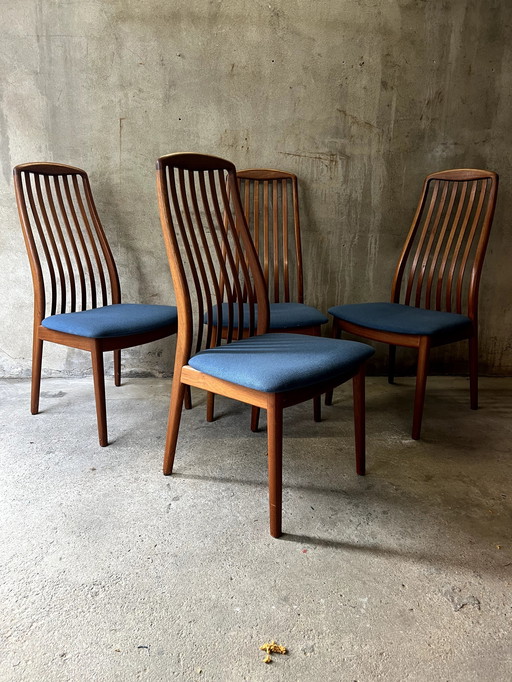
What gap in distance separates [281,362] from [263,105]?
1.73m

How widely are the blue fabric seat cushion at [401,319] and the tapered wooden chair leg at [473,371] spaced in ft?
0.47

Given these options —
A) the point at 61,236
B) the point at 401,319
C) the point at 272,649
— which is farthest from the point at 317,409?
the point at 61,236

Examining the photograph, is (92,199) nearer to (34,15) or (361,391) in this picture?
(34,15)

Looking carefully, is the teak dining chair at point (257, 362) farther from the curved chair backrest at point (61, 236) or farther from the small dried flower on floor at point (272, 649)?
the curved chair backrest at point (61, 236)

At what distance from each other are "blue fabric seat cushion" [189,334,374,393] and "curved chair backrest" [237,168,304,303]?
A: 2.98 feet

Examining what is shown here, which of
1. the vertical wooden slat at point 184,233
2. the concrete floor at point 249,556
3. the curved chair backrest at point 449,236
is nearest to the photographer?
the concrete floor at point 249,556

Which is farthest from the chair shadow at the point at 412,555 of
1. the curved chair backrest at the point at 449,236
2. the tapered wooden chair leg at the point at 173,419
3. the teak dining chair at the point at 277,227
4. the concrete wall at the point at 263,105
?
the concrete wall at the point at 263,105

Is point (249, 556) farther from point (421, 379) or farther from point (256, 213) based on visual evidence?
point (256, 213)

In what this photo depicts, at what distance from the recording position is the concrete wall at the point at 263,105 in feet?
8.23

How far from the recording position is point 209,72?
255 centimetres

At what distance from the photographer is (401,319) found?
2.15m

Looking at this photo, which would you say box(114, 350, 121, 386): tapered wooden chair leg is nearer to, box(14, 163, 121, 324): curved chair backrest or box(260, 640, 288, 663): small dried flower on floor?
box(14, 163, 121, 324): curved chair backrest

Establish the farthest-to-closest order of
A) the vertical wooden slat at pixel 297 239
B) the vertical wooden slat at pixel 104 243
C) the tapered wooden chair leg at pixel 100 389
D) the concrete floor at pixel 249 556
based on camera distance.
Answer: the vertical wooden slat at pixel 297 239 → the vertical wooden slat at pixel 104 243 → the tapered wooden chair leg at pixel 100 389 → the concrete floor at pixel 249 556

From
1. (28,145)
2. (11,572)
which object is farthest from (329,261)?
(11,572)
